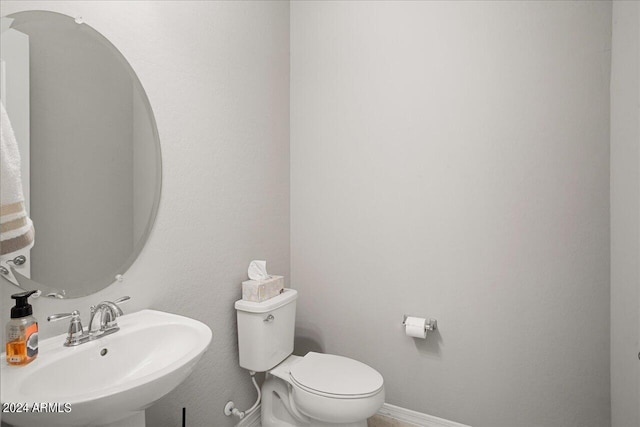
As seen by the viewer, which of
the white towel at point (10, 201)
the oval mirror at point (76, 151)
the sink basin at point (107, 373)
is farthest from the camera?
the oval mirror at point (76, 151)

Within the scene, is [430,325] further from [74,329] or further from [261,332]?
[74,329]

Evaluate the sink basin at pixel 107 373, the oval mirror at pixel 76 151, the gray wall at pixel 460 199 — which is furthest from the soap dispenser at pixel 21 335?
the gray wall at pixel 460 199

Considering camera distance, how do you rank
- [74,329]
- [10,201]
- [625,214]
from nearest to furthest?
[10,201]
[74,329]
[625,214]

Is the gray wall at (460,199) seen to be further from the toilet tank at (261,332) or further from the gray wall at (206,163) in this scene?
the toilet tank at (261,332)

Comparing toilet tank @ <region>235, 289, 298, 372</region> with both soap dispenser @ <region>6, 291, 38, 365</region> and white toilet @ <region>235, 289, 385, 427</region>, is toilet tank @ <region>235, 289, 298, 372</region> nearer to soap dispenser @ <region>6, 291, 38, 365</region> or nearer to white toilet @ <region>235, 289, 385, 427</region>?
white toilet @ <region>235, 289, 385, 427</region>

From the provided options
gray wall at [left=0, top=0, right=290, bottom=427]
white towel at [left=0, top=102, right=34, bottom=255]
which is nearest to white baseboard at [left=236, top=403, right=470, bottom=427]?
gray wall at [left=0, top=0, right=290, bottom=427]

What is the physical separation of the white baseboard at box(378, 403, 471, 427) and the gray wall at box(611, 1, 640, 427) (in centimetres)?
72

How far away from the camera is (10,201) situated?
2.31 ft

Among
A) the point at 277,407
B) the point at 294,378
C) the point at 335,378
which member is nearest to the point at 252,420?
the point at 277,407

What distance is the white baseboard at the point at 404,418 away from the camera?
73.7 inches

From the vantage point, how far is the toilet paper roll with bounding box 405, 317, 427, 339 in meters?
1.81

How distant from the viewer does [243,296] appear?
69.2 inches

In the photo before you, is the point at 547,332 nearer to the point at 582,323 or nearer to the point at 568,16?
the point at 582,323

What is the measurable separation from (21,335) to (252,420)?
1.34m
